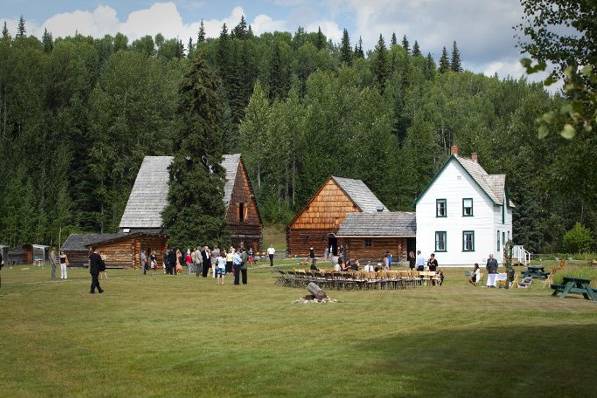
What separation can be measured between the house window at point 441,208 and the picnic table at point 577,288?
30.8 meters

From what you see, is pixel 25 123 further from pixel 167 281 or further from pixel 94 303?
pixel 94 303

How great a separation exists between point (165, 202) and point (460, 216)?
80.5 ft

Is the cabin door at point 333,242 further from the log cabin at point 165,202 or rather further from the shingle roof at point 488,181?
the shingle roof at point 488,181

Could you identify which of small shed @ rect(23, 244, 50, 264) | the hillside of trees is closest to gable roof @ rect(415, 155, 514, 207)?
the hillside of trees

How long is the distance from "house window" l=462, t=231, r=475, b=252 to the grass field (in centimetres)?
3097

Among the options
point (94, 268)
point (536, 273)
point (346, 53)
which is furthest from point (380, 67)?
point (94, 268)

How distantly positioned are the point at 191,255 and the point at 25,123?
143ft

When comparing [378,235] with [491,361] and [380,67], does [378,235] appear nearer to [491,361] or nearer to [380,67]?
[491,361]

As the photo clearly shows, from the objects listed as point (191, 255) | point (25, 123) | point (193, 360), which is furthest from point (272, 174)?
point (193, 360)

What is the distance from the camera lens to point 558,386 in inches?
557

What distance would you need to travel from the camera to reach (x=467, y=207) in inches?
2510

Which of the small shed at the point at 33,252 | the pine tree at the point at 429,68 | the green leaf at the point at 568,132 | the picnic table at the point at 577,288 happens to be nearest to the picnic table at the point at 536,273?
the picnic table at the point at 577,288

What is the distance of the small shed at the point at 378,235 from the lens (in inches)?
2694

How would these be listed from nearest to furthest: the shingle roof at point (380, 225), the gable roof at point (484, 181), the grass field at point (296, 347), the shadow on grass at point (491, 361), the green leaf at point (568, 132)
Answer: the green leaf at point (568, 132)
the shadow on grass at point (491, 361)
the grass field at point (296, 347)
the gable roof at point (484, 181)
the shingle roof at point (380, 225)
